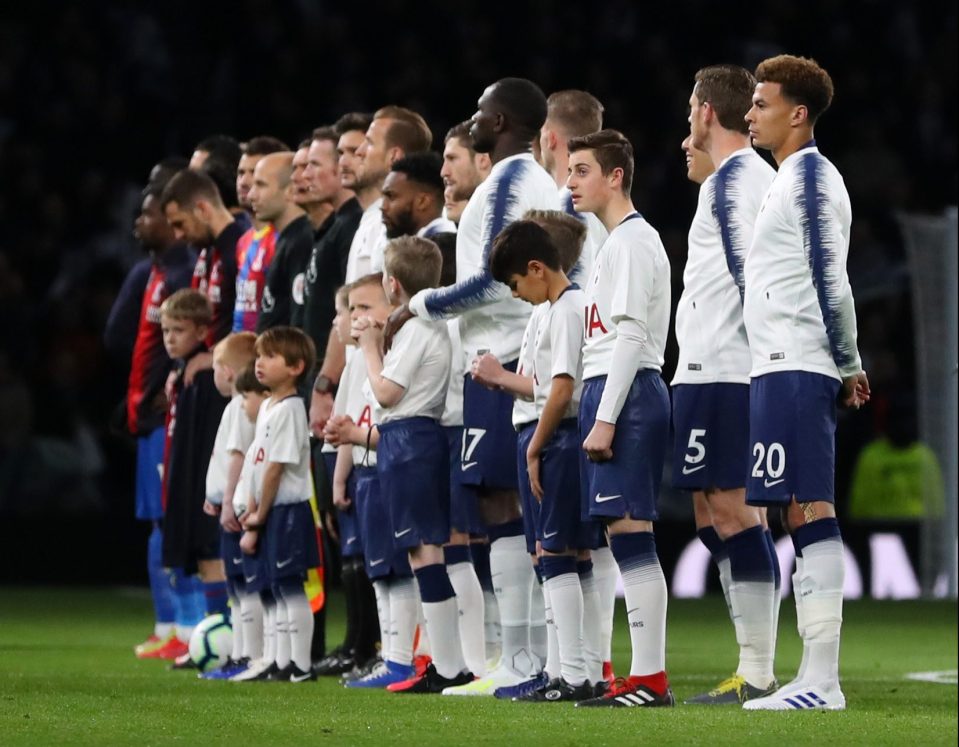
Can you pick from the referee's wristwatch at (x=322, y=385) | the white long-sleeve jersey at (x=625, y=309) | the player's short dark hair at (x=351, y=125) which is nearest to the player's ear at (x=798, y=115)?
the white long-sleeve jersey at (x=625, y=309)

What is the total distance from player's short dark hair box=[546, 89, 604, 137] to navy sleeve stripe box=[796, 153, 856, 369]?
163 cm

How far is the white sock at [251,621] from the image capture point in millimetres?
7930

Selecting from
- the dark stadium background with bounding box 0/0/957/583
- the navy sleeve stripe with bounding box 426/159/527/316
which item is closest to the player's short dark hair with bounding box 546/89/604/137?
the navy sleeve stripe with bounding box 426/159/527/316

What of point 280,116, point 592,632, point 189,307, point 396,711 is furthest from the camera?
point 280,116

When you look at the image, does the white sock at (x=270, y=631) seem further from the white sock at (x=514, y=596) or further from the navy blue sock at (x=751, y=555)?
the navy blue sock at (x=751, y=555)

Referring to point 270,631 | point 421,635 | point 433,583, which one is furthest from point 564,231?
point 270,631

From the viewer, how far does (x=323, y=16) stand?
17781mm

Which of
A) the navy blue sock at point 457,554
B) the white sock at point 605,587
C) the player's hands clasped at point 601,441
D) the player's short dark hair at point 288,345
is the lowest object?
the white sock at point 605,587

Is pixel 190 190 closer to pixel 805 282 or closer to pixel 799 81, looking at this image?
pixel 799 81

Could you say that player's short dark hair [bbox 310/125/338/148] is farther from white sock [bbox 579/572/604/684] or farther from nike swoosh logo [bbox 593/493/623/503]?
nike swoosh logo [bbox 593/493/623/503]

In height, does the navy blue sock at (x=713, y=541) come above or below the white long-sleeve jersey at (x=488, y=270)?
below

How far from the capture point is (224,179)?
9648 mm

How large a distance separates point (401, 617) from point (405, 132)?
2.04 metres

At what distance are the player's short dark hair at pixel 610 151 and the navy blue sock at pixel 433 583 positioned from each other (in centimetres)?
153
